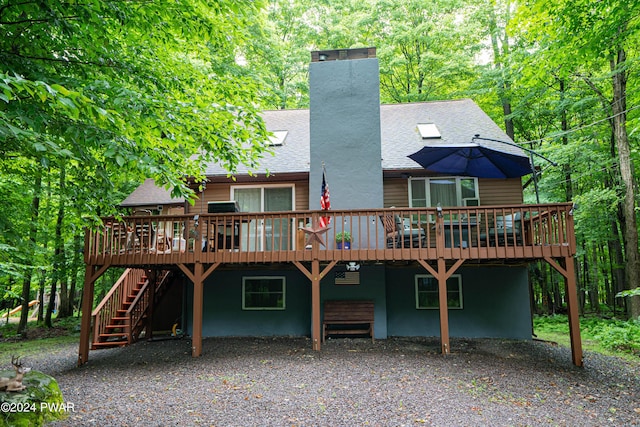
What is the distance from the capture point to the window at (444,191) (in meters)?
11.7

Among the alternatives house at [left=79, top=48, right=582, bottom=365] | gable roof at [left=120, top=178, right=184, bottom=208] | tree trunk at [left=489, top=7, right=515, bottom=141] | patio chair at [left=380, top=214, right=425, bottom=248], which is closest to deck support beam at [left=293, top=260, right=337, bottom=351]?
house at [left=79, top=48, right=582, bottom=365]

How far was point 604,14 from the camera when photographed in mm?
8906

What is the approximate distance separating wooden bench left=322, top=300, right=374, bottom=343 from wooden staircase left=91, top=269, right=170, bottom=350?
5.10m

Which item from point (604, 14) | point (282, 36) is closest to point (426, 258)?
point (604, 14)

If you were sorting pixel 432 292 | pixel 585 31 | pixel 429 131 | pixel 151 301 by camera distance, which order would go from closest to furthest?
1. pixel 585 31
2. pixel 432 292
3. pixel 151 301
4. pixel 429 131

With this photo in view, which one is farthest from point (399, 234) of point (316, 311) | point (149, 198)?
point (149, 198)

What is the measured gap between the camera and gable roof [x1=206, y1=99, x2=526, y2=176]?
39.2 feet

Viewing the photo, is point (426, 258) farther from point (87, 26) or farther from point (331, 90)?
point (87, 26)

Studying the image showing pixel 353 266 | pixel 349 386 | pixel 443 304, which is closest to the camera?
pixel 349 386

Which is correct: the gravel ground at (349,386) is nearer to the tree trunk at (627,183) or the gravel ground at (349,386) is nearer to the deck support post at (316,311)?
the deck support post at (316,311)

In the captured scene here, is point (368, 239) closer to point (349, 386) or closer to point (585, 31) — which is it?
point (349, 386)

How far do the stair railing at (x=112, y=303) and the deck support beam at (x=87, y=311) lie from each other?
2.42 feet

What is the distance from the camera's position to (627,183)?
12211mm

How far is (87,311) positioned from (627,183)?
14.6m
